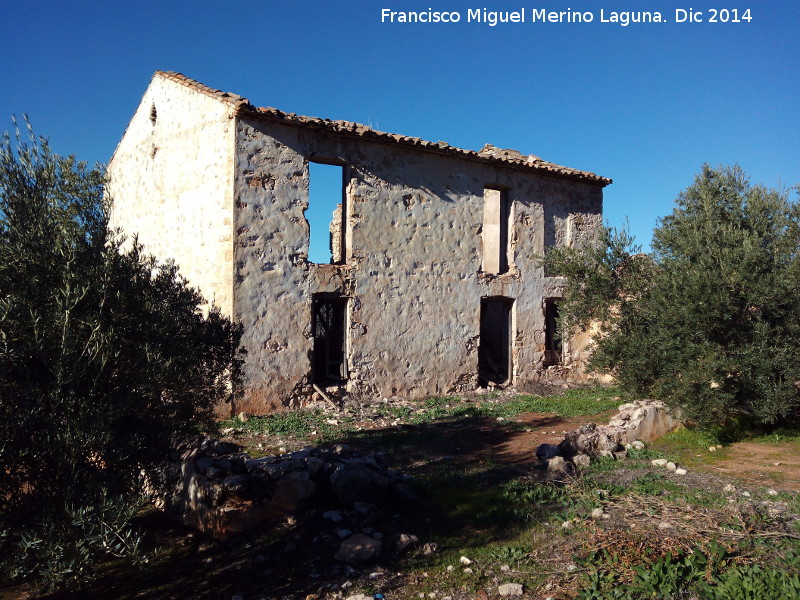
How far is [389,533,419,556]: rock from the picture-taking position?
5.20 m

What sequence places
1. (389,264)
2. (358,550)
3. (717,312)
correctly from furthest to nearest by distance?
(389,264) → (717,312) → (358,550)

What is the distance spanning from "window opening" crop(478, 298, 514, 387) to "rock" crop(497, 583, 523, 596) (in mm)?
10385

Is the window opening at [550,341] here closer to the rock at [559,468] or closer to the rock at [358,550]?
the rock at [559,468]

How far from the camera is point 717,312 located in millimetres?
8547

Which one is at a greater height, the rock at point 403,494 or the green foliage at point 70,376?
the green foliage at point 70,376

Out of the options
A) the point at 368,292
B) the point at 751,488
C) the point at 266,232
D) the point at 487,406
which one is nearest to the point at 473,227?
the point at 368,292

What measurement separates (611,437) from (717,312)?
2.46m

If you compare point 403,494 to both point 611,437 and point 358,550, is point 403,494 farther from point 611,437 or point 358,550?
point 611,437

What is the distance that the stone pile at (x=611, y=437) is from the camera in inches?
303

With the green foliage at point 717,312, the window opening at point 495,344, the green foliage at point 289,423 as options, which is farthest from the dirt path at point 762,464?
the window opening at point 495,344

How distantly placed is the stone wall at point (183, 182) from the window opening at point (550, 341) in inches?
358

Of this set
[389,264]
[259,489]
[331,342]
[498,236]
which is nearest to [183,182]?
[389,264]

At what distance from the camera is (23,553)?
375cm

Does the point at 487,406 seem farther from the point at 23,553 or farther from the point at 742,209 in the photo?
the point at 23,553
